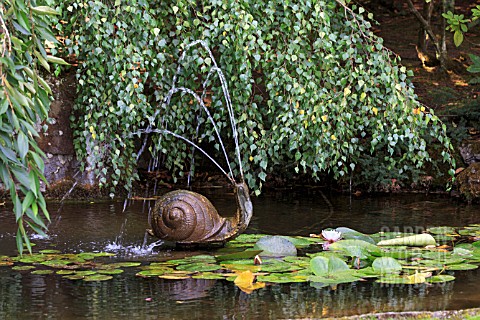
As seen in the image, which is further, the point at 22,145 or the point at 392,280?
the point at 392,280

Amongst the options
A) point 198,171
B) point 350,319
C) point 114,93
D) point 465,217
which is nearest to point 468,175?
point 465,217

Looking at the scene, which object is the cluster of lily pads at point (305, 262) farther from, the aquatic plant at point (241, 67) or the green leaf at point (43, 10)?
the green leaf at point (43, 10)

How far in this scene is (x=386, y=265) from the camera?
4.36 meters

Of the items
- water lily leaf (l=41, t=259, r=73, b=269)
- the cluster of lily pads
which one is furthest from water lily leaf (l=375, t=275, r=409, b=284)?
water lily leaf (l=41, t=259, r=73, b=269)

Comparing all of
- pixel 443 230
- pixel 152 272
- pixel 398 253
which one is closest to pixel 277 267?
pixel 152 272

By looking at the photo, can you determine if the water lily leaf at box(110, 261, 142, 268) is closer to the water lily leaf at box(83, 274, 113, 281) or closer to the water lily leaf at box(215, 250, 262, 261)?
the water lily leaf at box(83, 274, 113, 281)

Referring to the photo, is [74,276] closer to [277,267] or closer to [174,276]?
[174,276]

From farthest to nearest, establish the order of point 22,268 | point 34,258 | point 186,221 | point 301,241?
point 301,241 < point 186,221 < point 34,258 < point 22,268

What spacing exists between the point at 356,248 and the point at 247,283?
2.83ft

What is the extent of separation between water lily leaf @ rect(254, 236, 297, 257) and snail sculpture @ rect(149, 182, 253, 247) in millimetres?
212

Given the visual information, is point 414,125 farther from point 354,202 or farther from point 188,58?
point 188,58

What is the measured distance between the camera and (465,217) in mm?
6484

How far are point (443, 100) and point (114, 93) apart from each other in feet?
Result: 14.1

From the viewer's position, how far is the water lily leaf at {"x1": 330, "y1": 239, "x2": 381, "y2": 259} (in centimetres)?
462
